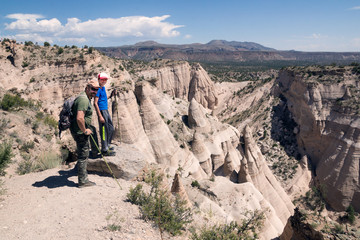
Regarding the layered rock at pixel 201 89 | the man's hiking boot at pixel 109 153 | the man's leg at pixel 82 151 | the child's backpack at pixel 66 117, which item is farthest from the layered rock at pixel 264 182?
the layered rock at pixel 201 89

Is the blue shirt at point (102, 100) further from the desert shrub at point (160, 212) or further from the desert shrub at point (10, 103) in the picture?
the desert shrub at point (10, 103)

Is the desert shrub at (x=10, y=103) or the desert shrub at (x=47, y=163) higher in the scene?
the desert shrub at (x=10, y=103)

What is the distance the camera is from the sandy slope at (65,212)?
5094 millimetres

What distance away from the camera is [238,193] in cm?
1673

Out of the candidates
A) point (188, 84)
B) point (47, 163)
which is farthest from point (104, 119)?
point (188, 84)

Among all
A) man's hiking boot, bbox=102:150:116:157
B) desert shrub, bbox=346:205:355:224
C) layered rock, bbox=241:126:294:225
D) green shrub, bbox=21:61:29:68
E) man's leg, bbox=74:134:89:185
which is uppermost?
green shrub, bbox=21:61:29:68

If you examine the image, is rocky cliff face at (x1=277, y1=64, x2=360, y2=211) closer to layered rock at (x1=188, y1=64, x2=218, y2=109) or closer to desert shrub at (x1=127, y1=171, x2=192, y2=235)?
layered rock at (x1=188, y1=64, x2=218, y2=109)

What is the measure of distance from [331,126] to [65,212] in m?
34.4

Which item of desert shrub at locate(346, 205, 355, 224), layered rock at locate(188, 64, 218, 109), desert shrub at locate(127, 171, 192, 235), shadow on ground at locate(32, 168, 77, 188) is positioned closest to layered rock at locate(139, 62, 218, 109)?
layered rock at locate(188, 64, 218, 109)

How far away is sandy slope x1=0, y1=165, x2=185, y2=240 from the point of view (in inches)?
201

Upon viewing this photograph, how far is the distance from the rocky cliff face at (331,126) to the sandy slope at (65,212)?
97.0 ft

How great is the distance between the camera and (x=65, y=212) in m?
5.77

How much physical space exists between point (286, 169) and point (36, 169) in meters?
31.1

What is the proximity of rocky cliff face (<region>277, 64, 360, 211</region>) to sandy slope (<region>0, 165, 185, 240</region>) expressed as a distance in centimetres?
2955
